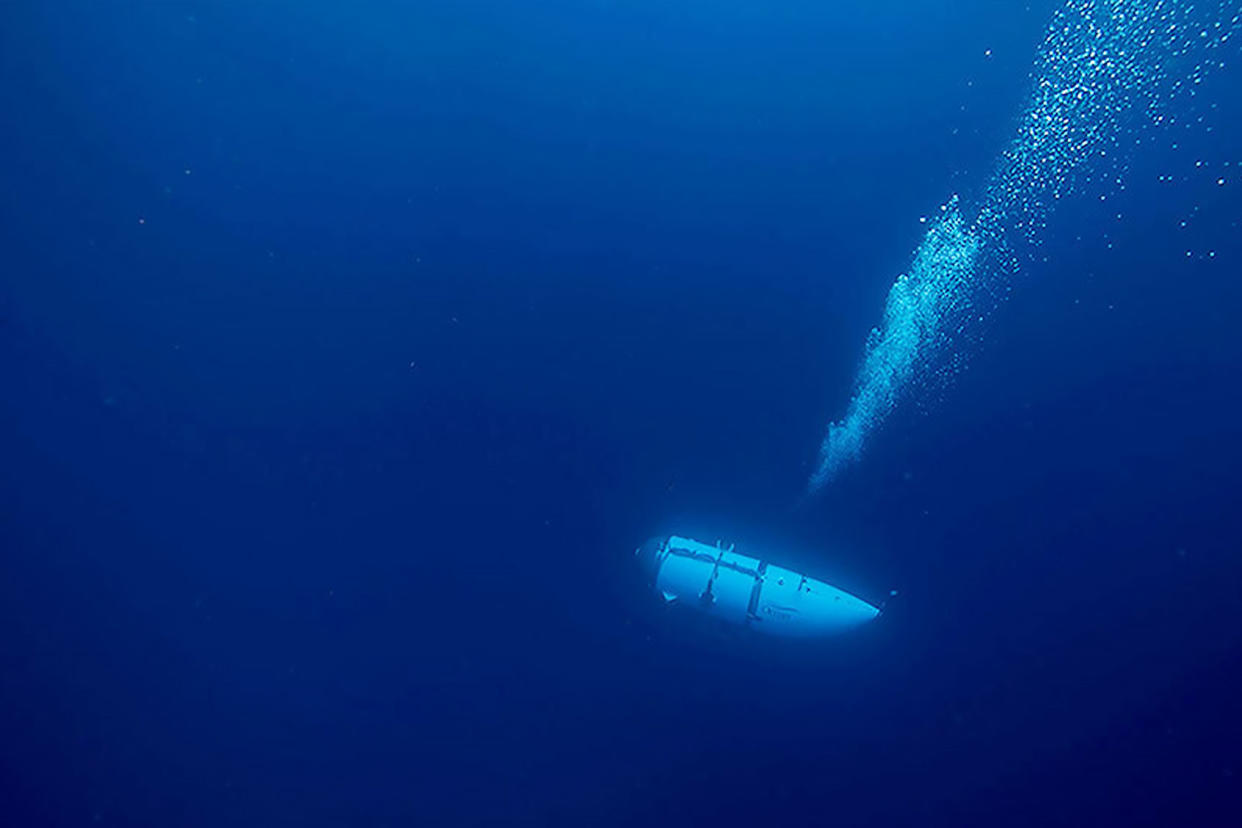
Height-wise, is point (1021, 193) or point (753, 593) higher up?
point (1021, 193)

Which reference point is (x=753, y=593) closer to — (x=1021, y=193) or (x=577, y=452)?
(x=577, y=452)

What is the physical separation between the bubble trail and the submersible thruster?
649 cm

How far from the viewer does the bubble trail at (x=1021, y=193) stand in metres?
13.3

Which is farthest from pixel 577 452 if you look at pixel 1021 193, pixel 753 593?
pixel 1021 193

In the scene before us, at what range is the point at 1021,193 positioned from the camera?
1722 cm

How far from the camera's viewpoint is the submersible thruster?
35.3 ft

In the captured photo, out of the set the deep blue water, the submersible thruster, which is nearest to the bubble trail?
the deep blue water

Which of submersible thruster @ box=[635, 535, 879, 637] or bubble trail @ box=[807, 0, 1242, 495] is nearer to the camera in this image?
submersible thruster @ box=[635, 535, 879, 637]

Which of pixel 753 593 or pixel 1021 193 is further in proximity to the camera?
pixel 1021 193

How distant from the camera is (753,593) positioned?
36.1 ft

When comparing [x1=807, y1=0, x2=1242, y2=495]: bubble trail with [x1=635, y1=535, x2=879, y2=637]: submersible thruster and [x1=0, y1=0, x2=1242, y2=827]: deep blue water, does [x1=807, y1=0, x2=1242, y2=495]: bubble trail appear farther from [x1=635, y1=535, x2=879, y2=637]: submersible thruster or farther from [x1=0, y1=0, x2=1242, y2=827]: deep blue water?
[x1=635, y1=535, x2=879, y2=637]: submersible thruster

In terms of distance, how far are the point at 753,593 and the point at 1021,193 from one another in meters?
13.9

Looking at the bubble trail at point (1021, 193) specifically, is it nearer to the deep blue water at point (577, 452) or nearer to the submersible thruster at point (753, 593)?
the deep blue water at point (577, 452)

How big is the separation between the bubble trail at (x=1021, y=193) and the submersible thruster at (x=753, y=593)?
21.3ft
